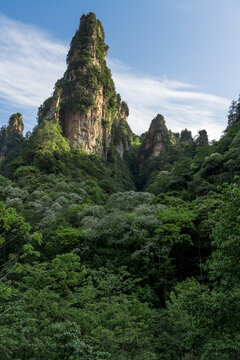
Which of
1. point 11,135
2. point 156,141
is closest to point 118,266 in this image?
point 156,141

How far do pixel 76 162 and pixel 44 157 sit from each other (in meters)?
8.47

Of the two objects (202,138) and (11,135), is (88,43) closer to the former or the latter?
(11,135)

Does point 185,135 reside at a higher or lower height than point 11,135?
higher

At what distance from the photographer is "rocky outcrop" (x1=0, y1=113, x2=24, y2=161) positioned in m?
90.2

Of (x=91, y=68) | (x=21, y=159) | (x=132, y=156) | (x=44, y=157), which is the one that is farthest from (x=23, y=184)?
(x=132, y=156)

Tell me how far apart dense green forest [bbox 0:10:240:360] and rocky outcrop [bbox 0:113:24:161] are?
36930mm

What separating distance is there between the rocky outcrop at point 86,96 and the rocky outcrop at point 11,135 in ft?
58.5

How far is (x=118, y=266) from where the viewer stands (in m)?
20.6

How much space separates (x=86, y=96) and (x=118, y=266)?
58.0 meters

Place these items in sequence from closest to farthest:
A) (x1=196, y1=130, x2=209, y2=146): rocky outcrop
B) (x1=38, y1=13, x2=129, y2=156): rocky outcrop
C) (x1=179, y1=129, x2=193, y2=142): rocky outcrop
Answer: (x1=196, y1=130, x2=209, y2=146): rocky outcrop, (x1=38, y1=13, x2=129, y2=156): rocky outcrop, (x1=179, y1=129, x2=193, y2=142): rocky outcrop

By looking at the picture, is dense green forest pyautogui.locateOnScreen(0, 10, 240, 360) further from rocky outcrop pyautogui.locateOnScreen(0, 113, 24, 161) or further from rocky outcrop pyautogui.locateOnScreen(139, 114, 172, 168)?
rocky outcrop pyautogui.locateOnScreen(139, 114, 172, 168)

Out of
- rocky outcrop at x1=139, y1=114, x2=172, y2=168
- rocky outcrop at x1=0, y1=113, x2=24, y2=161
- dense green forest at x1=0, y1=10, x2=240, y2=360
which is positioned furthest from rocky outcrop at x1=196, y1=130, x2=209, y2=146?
rocky outcrop at x1=0, y1=113, x2=24, y2=161

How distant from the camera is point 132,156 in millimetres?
102938

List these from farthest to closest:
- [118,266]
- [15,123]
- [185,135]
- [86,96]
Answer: [185,135], [15,123], [86,96], [118,266]
